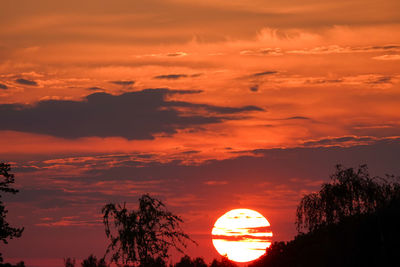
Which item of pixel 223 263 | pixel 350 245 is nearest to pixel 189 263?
pixel 223 263

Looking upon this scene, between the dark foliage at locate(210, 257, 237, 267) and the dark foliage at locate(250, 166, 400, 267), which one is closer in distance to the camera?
the dark foliage at locate(250, 166, 400, 267)

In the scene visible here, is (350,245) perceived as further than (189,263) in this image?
No

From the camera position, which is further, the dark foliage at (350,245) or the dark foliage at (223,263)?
the dark foliage at (223,263)

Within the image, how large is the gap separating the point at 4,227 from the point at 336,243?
28060 mm

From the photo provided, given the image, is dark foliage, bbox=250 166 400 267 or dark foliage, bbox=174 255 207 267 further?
dark foliage, bbox=174 255 207 267

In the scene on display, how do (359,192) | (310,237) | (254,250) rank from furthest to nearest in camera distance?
(359,192) → (254,250) → (310,237)

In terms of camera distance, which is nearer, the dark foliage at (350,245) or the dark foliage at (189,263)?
the dark foliage at (350,245)

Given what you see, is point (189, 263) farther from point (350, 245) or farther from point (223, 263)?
point (350, 245)

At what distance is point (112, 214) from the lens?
120 ft

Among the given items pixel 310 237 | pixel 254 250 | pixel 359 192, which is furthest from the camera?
pixel 359 192

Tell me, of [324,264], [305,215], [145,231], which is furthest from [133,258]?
[305,215]

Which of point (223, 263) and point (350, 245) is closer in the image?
point (350, 245)

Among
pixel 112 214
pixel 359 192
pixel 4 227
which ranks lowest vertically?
pixel 112 214

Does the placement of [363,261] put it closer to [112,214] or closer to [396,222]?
[396,222]
